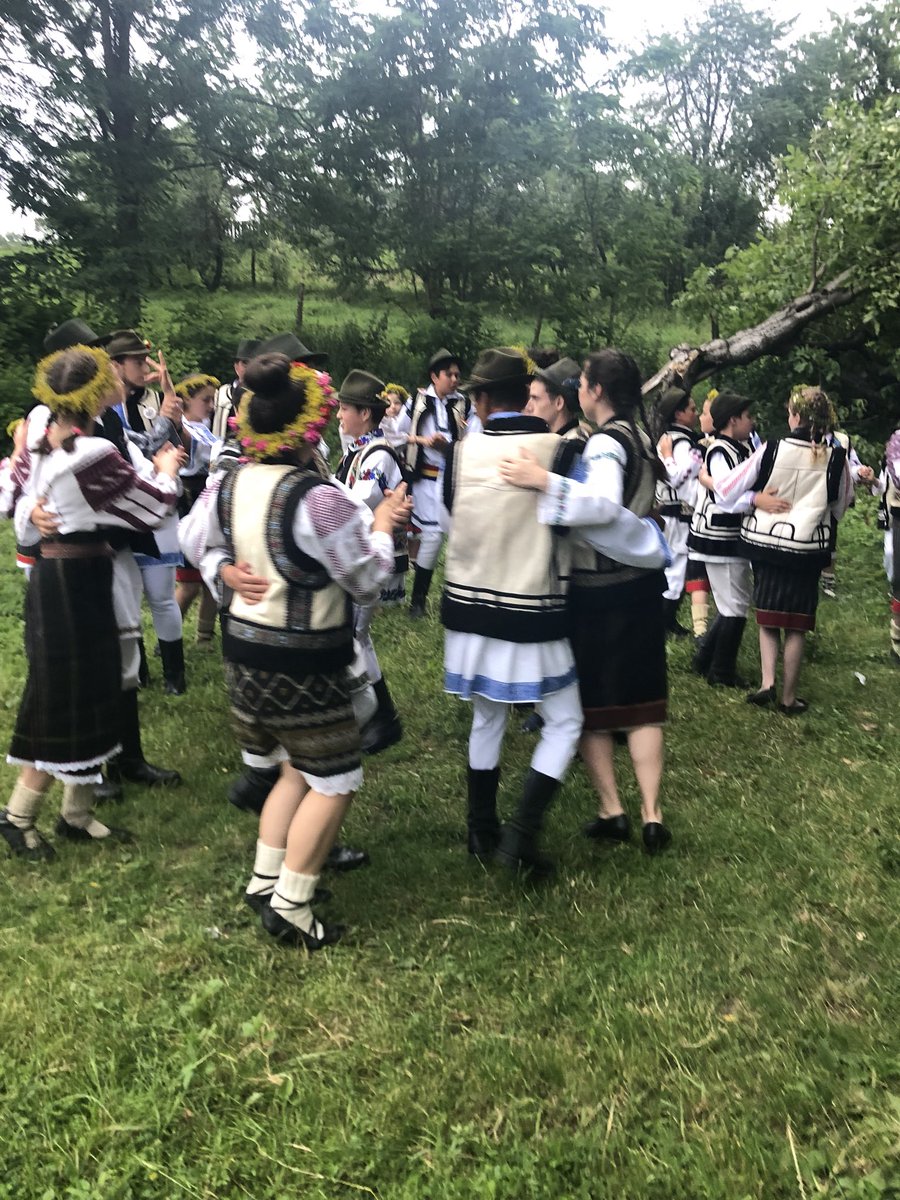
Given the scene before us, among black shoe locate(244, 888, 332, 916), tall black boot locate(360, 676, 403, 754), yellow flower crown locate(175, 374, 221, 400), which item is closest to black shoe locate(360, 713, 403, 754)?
tall black boot locate(360, 676, 403, 754)

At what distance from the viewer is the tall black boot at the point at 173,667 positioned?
224 inches

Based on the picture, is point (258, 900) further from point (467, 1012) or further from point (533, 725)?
point (533, 725)

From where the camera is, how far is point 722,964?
123 inches

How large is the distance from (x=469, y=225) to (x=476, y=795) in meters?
20.6

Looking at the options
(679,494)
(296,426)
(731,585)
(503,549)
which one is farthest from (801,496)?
(296,426)

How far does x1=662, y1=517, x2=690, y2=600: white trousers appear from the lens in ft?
23.5

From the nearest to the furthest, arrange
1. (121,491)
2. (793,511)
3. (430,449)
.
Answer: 1. (121,491)
2. (793,511)
3. (430,449)

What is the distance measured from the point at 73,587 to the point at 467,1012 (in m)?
2.31

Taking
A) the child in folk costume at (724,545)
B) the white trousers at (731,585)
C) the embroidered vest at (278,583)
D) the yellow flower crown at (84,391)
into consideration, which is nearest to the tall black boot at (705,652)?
the child in folk costume at (724,545)

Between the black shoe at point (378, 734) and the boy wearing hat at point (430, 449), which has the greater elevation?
the boy wearing hat at point (430, 449)

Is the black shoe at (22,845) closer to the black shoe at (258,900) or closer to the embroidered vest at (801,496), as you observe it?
the black shoe at (258,900)

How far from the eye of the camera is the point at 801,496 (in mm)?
5250

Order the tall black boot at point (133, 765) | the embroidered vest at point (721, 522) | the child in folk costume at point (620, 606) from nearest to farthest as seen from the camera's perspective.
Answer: the child in folk costume at point (620, 606) < the tall black boot at point (133, 765) < the embroidered vest at point (721, 522)

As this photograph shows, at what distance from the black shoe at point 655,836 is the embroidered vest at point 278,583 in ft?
5.44
